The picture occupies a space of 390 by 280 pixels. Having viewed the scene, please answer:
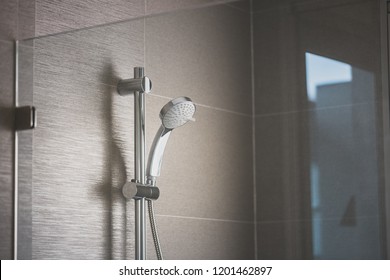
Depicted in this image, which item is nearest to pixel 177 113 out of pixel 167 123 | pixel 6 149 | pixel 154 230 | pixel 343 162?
pixel 167 123

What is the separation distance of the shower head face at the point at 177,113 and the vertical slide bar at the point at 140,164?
59 mm

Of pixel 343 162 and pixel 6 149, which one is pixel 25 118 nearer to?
pixel 6 149

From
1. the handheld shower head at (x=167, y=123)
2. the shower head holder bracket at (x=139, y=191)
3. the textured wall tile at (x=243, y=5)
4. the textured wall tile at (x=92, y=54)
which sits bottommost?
the shower head holder bracket at (x=139, y=191)

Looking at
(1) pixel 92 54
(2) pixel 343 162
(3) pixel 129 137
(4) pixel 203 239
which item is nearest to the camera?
(2) pixel 343 162

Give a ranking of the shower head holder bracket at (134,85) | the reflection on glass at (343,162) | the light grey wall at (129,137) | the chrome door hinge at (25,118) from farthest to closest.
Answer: the chrome door hinge at (25,118) → the shower head holder bracket at (134,85) → the light grey wall at (129,137) → the reflection on glass at (343,162)

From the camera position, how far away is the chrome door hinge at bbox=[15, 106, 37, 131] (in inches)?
73.2

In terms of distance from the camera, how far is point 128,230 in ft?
5.46

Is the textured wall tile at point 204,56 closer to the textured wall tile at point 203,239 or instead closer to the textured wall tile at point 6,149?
the textured wall tile at point 203,239

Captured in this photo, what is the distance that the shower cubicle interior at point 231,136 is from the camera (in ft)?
4.81

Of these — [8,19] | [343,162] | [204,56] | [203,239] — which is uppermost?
[8,19]

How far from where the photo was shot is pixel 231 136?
1554 millimetres

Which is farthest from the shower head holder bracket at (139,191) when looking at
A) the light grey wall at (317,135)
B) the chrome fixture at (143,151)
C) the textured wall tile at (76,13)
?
the textured wall tile at (76,13)

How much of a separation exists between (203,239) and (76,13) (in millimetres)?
716

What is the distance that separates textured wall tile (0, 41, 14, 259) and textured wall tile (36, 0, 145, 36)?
0.34 feet
